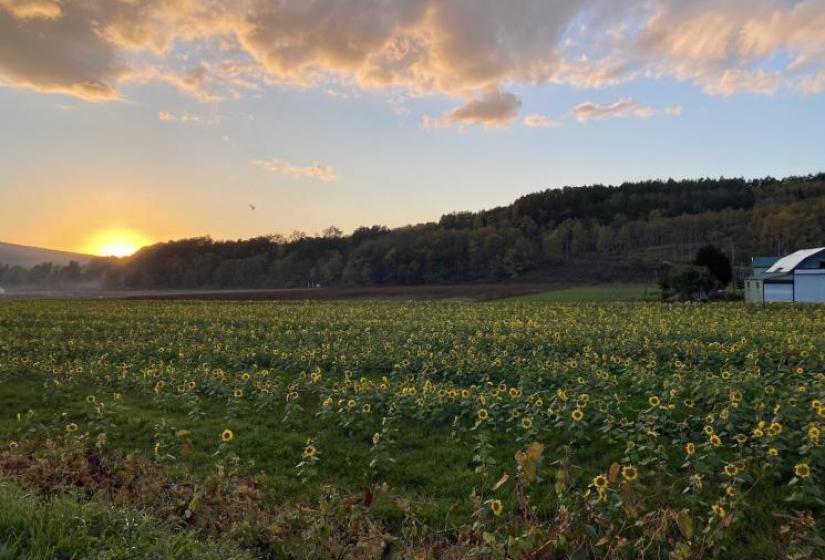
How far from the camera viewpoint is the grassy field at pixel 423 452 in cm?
394

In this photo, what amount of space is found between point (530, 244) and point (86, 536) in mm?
121055

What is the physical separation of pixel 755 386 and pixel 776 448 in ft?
10.7

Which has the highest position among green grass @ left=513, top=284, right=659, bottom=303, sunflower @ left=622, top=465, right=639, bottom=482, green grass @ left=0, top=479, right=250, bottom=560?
green grass @ left=0, top=479, right=250, bottom=560

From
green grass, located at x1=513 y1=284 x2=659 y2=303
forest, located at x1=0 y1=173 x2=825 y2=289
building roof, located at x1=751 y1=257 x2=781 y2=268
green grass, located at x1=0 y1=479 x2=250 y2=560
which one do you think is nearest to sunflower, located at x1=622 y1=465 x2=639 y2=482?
green grass, located at x1=0 y1=479 x2=250 y2=560

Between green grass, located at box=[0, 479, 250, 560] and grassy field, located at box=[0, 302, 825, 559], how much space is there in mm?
19

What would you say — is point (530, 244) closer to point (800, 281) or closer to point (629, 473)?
point (800, 281)

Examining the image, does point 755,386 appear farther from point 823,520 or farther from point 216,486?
point 216,486

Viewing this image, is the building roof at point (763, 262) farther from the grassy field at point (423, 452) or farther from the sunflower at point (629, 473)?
the sunflower at point (629, 473)

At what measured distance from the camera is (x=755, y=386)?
27.9 feet

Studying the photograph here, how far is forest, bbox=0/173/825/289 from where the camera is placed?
4190 inches

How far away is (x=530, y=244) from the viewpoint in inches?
4744

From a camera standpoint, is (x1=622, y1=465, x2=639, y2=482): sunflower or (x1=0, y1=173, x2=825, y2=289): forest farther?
(x1=0, y1=173, x2=825, y2=289): forest

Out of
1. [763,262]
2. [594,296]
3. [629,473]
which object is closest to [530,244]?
[763,262]

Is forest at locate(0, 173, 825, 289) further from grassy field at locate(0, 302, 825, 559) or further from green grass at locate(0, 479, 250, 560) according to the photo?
green grass at locate(0, 479, 250, 560)
